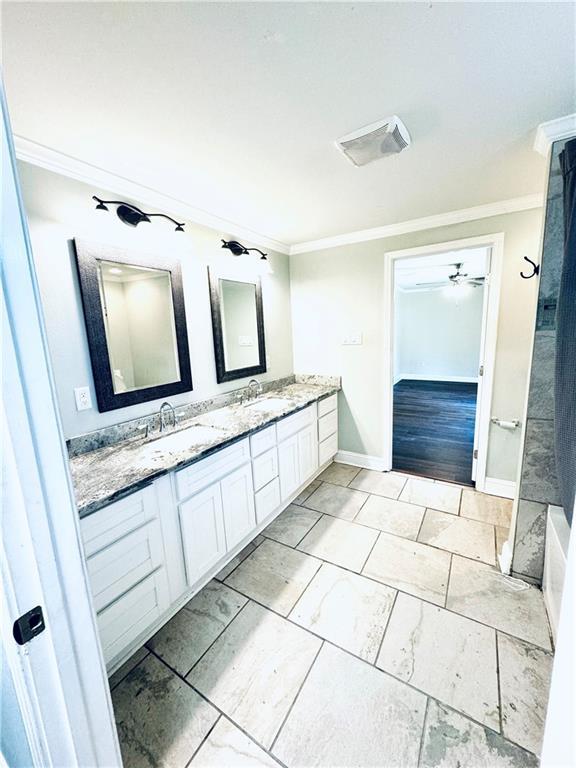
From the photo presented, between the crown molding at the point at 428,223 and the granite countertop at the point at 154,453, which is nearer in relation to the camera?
the granite countertop at the point at 154,453

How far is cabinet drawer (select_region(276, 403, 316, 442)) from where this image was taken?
2.31 m

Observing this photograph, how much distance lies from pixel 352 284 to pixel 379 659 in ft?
8.99

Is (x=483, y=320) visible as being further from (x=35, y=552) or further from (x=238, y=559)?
(x=35, y=552)

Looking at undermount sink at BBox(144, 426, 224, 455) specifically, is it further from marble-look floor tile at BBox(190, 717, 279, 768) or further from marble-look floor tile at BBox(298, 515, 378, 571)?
marble-look floor tile at BBox(190, 717, 279, 768)

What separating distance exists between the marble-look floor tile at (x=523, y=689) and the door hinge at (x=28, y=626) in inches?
62.9

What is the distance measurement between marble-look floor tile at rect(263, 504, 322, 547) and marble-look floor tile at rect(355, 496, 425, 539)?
Result: 1.23ft

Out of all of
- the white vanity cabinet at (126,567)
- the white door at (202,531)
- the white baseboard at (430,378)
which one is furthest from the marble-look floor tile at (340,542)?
the white baseboard at (430,378)

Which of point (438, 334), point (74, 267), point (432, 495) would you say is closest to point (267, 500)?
point (432, 495)

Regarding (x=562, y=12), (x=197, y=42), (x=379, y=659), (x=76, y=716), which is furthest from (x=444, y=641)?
(x=197, y=42)

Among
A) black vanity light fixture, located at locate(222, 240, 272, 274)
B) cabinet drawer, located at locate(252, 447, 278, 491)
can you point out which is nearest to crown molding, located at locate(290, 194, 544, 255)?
black vanity light fixture, located at locate(222, 240, 272, 274)

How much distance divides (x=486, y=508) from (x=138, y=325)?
9.57ft

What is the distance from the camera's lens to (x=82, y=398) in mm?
1646

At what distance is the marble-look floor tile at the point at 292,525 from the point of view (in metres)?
2.22

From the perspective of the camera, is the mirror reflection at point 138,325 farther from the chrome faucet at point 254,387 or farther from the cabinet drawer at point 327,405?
the cabinet drawer at point 327,405
